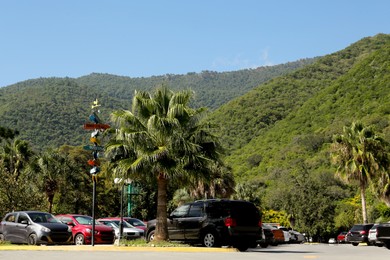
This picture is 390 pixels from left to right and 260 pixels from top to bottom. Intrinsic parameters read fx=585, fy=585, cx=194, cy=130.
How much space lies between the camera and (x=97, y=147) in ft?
76.7

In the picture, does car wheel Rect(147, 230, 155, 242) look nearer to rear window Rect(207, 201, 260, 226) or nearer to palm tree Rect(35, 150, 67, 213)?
rear window Rect(207, 201, 260, 226)

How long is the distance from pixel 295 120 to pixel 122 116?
78.5 metres

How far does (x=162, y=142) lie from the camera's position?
24.6 m

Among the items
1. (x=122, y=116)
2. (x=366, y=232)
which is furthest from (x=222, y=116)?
(x=122, y=116)

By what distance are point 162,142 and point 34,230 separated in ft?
21.5

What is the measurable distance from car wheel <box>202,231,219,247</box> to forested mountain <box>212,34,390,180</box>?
51.0 metres

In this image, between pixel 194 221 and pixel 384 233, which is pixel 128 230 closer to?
pixel 194 221

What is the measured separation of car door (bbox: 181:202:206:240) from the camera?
75.5 ft

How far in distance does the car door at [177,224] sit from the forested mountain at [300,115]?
49.7 metres

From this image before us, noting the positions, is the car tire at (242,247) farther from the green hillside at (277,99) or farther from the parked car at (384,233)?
the green hillside at (277,99)

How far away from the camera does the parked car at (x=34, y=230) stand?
24547 mm

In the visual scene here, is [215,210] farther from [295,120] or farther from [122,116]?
[295,120]

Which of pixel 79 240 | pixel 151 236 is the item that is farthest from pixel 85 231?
pixel 151 236

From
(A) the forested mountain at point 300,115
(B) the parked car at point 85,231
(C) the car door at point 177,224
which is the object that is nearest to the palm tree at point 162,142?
(C) the car door at point 177,224
